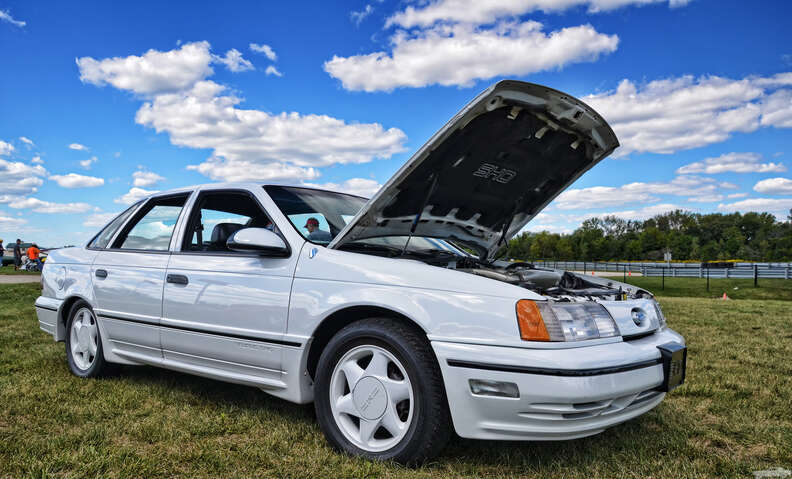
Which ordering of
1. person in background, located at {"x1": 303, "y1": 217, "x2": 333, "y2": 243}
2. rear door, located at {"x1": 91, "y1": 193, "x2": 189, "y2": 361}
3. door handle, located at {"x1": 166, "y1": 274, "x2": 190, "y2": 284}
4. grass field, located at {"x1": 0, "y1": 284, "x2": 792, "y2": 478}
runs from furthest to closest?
1. rear door, located at {"x1": 91, "y1": 193, "x2": 189, "y2": 361}
2. door handle, located at {"x1": 166, "y1": 274, "x2": 190, "y2": 284}
3. person in background, located at {"x1": 303, "y1": 217, "x2": 333, "y2": 243}
4. grass field, located at {"x1": 0, "y1": 284, "x2": 792, "y2": 478}

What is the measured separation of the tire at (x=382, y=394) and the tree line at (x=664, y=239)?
93.6m

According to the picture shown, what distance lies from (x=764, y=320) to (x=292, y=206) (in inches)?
315

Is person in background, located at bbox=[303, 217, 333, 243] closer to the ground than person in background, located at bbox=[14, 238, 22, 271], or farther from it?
farther from it

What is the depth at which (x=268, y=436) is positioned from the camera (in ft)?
10.2

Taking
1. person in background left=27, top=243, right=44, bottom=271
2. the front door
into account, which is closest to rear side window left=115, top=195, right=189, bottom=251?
the front door

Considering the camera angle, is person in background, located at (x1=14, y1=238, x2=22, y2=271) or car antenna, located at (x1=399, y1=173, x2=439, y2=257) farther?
person in background, located at (x1=14, y1=238, x2=22, y2=271)

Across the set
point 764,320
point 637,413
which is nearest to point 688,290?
point 764,320

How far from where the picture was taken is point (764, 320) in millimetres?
8414

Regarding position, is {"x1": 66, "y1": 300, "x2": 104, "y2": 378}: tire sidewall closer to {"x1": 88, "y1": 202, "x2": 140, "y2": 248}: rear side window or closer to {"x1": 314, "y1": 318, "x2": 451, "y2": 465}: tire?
{"x1": 88, "y1": 202, "x2": 140, "y2": 248}: rear side window

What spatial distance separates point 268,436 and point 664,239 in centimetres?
11782

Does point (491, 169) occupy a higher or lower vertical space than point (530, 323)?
higher

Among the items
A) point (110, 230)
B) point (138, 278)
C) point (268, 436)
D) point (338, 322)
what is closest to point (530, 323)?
point (338, 322)

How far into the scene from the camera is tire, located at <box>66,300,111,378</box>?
4375 millimetres

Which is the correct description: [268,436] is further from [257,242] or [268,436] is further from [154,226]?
[154,226]
